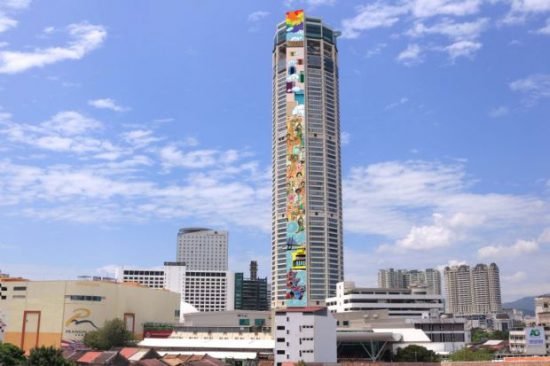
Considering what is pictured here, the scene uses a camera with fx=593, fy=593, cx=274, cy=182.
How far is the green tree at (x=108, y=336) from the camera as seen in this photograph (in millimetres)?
124625

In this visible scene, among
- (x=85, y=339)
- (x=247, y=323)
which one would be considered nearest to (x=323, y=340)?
(x=247, y=323)

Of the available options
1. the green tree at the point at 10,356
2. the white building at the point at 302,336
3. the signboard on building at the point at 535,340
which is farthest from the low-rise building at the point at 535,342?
the green tree at the point at 10,356

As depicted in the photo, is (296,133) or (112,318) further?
(296,133)

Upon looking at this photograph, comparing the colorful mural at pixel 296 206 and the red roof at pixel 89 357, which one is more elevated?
the colorful mural at pixel 296 206

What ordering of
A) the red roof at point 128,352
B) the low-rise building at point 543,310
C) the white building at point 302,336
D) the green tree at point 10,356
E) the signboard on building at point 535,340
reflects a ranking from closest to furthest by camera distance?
the green tree at point 10,356 < the white building at point 302,336 < the red roof at point 128,352 < the signboard on building at point 535,340 < the low-rise building at point 543,310

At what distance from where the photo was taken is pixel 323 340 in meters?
98.4

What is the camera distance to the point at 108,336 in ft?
414

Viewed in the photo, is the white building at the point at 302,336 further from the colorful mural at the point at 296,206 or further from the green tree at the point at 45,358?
the colorful mural at the point at 296,206

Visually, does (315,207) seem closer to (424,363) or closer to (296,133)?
(296,133)

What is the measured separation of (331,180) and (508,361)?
11554 centimetres

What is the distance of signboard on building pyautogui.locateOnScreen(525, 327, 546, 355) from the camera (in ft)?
418

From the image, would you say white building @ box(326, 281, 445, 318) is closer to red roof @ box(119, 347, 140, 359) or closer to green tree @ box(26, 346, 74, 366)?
red roof @ box(119, 347, 140, 359)

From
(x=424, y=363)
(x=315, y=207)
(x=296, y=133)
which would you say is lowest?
(x=424, y=363)

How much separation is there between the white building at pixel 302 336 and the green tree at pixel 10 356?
3892 centimetres
